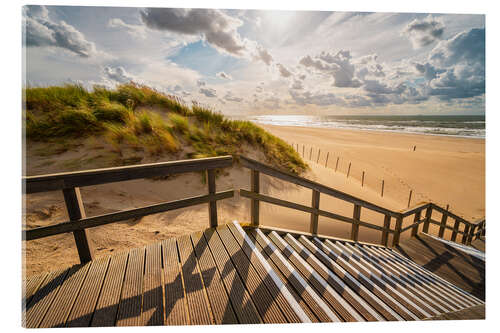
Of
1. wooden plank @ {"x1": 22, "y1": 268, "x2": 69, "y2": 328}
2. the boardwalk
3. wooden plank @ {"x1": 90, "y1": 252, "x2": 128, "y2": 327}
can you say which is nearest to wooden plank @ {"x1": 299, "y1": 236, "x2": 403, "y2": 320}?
the boardwalk

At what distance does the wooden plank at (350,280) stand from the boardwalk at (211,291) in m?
0.01

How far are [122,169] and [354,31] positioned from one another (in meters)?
5.40

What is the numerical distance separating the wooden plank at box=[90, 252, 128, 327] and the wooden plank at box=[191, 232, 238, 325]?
621 millimetres

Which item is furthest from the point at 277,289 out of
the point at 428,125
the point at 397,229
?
the point at 428,125

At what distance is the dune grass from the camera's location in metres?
A: 4.98


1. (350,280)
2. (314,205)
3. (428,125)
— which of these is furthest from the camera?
(428,125)

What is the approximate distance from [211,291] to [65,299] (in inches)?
42.3

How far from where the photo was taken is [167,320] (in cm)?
128

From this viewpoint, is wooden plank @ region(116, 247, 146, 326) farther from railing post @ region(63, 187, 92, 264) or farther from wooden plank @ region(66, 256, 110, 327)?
railing post @ region(63, 187, 92, 264)

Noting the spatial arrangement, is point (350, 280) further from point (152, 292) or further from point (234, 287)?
point (152, 292)

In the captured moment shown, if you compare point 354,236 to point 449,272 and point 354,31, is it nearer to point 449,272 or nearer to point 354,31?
point 449,272

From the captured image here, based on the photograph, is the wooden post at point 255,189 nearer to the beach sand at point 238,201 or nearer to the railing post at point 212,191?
the railing post at point 212,191

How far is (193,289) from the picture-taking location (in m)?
1.44
